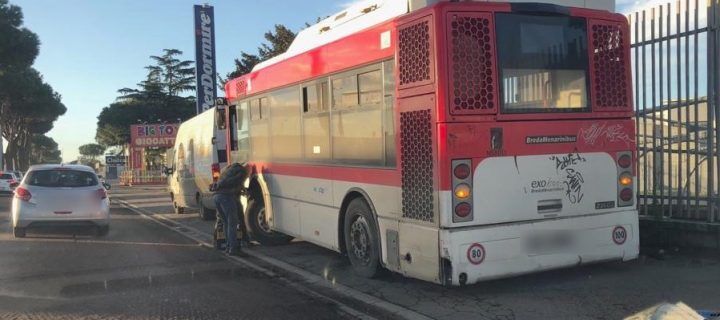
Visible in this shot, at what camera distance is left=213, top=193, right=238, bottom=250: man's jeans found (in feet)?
32.2

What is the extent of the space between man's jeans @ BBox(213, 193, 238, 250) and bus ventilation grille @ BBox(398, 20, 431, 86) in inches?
188

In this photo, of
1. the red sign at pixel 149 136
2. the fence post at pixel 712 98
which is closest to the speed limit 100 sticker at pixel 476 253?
the fence post at pixel 712 98

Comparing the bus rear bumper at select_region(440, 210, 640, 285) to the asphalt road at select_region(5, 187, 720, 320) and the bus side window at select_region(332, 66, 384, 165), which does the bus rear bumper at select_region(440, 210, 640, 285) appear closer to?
the asphalt road at select_region(5, 187, 720, 320)

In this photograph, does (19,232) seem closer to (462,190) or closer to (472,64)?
(462,190)

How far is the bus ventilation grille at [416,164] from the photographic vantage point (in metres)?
5.81

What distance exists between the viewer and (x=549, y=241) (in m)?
6.06

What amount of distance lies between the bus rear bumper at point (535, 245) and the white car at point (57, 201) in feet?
28.6

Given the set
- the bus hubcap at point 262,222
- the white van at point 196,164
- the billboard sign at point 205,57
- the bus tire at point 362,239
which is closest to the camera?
the bus tire at point 362,239

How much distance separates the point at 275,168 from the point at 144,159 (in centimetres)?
6424

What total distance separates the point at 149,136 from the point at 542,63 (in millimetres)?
54102

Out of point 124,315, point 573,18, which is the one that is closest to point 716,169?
point 573,18

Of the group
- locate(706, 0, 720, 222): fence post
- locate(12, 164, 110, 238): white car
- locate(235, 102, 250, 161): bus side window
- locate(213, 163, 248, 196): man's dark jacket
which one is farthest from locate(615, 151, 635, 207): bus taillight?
locate(12, 164, 110, 238): white car

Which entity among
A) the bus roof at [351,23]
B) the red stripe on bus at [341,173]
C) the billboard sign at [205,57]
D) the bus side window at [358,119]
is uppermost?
the billboard sign at [205,57]

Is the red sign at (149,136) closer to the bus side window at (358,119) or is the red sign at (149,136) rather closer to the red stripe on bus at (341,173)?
the red stripe on bus at (341,173)
